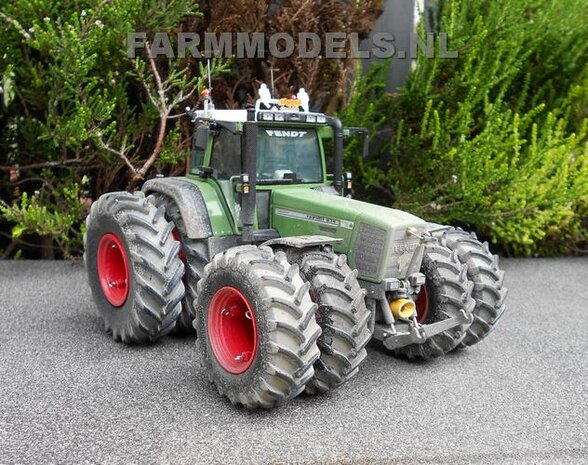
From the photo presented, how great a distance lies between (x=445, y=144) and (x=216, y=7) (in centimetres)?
333

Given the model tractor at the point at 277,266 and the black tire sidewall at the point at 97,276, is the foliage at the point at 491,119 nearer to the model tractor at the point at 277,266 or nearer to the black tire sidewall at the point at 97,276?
the model tractor at the point at 277,266

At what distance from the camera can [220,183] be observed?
492 cm

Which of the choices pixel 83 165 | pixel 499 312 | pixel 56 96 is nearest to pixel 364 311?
pixel 499 312

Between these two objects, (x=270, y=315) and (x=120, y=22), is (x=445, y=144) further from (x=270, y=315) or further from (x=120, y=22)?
(x=270, y=315)

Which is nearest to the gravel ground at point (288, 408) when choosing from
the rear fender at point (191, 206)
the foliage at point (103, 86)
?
the rear fender at point (191, 206)

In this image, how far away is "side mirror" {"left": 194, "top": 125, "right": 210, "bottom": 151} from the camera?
15.9ft

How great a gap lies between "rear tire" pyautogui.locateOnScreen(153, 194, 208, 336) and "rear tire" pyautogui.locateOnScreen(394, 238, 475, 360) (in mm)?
1738

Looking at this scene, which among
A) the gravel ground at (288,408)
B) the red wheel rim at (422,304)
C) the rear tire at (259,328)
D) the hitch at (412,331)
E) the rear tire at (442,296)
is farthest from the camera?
the red wheel rim at (422,304)

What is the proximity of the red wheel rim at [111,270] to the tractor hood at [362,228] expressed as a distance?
1.57 metres

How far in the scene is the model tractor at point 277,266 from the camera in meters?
3.72

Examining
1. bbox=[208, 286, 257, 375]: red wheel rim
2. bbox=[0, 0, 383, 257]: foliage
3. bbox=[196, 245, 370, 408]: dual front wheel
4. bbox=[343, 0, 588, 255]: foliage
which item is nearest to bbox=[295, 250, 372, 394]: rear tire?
bbox=[196, 245, 370, 408]: dual front wheel

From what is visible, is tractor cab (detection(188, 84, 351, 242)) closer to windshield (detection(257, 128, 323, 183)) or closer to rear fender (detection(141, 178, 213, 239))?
windshield (detection(257, 128, 323, 183))

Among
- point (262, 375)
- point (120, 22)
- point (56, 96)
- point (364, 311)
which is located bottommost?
point (262, 375)

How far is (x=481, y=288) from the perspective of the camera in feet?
15.4
